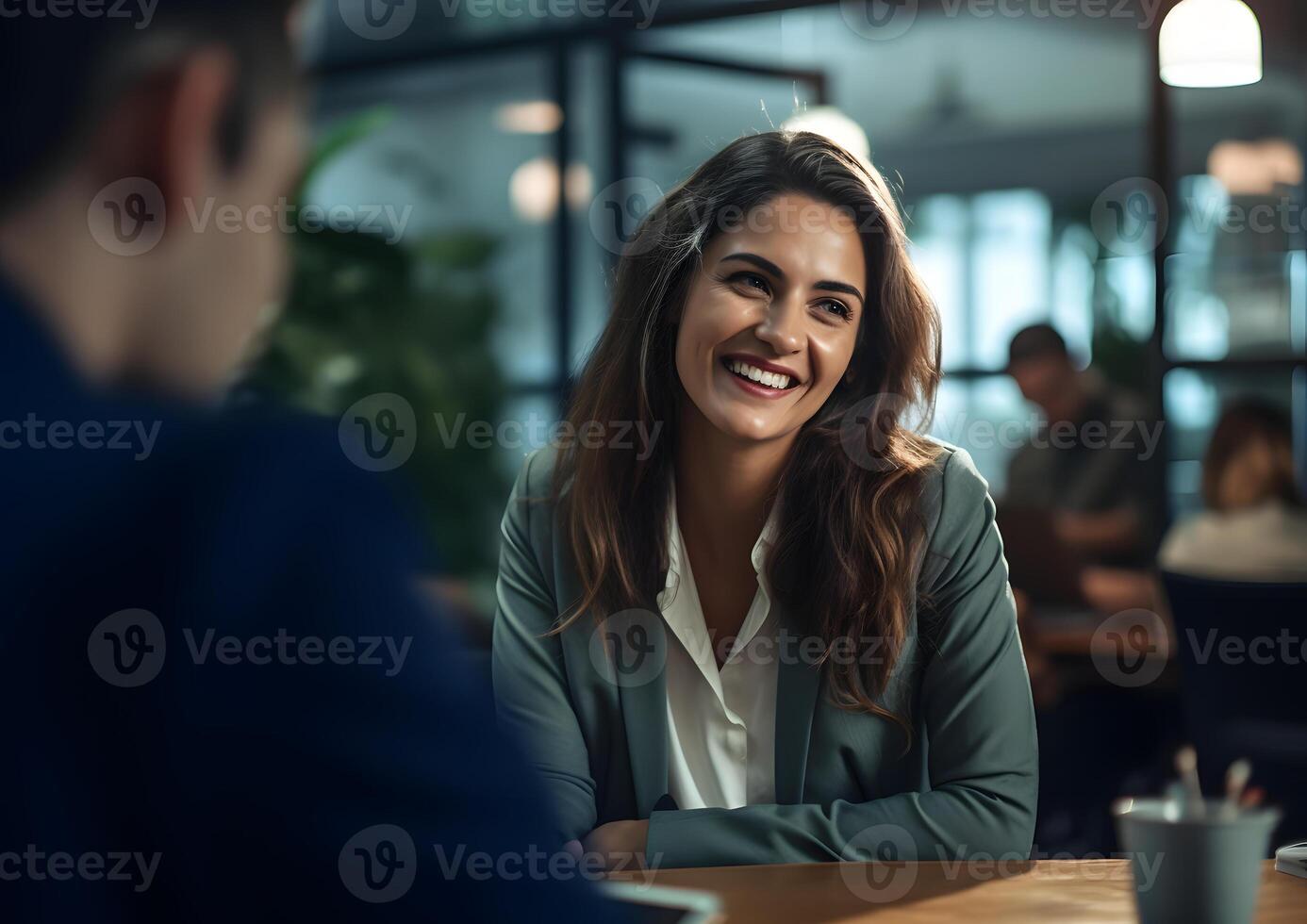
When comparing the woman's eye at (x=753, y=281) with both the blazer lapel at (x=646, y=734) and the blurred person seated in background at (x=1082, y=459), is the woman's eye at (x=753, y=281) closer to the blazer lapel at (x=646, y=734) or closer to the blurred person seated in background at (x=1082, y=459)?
the blazer lapel at (x=646, y=734)

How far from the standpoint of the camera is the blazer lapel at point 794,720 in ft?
5.25

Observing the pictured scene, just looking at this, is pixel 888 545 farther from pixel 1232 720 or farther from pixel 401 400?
pixel 401 400

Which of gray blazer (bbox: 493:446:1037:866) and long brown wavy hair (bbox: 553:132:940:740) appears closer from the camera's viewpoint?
gray blazer (bbox: 493:446:1037:866)

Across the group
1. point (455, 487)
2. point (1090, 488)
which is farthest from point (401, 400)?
point (1090, 488)

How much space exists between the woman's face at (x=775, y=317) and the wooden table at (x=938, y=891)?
0.63m

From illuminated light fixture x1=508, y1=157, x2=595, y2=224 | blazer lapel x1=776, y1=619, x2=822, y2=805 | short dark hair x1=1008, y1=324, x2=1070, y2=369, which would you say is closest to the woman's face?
blazer lapel x1=776, y1=619, x2=822, y2=805

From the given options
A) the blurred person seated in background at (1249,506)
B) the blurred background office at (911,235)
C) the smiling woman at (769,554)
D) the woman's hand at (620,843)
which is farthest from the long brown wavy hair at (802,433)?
the blurred person seated in background at (1249,506)

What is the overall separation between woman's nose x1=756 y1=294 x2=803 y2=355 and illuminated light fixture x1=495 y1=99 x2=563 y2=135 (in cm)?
441

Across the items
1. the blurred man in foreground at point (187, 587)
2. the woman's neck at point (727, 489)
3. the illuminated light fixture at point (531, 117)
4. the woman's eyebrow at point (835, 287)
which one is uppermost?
the illuminated light fixture at point (531, 117)

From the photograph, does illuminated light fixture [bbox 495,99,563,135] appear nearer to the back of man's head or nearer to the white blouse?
the white blouse

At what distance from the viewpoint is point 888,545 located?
1.65 metres

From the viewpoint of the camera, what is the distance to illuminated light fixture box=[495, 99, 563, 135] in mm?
5941

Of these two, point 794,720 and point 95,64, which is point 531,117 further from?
point 95,64

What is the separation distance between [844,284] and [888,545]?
1.14ft
